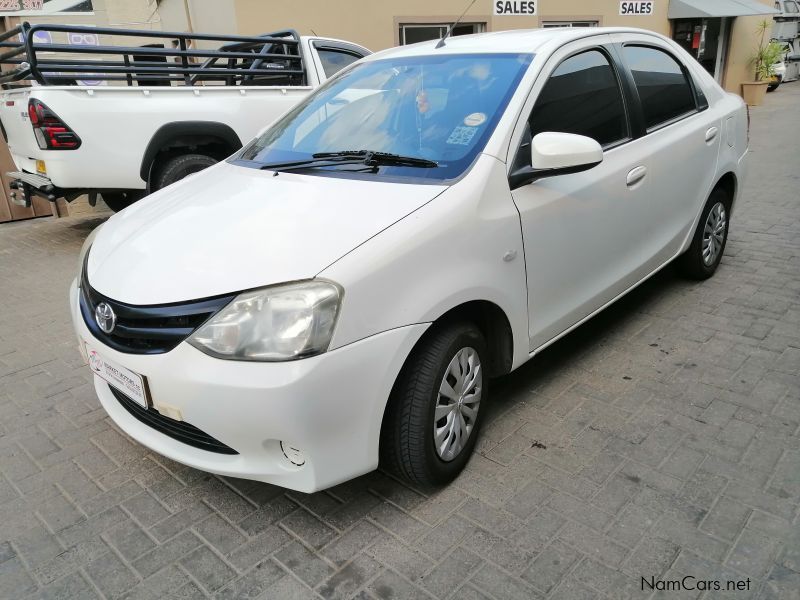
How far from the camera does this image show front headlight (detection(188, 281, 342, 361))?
6.93 feet

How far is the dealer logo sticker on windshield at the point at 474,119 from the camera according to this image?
2834mm

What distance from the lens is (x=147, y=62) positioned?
6473 millimetres

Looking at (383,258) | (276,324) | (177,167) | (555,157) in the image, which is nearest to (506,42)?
(555,157)

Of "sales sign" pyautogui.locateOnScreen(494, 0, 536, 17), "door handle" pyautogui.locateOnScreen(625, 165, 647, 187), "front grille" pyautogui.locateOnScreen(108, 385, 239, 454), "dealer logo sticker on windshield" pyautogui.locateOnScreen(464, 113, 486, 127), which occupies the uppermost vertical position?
"sales sign" pyautogui.locateOnScreen(494, 0, 536, 17)

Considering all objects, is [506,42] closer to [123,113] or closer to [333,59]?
[123,113]

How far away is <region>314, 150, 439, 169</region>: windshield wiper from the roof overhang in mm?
15291

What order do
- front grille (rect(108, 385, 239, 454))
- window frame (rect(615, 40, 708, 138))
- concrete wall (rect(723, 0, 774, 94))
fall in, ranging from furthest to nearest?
concrete wall (rect(723, 0, 774, 94)), window frame (rect(615, 40, 708, 138)), front grille (rect(108, 385, 239, 454))

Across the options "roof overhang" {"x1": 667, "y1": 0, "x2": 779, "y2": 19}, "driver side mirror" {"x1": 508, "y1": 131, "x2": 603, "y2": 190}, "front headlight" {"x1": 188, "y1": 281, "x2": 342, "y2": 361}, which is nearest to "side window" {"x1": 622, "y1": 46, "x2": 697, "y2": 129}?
A: "driver side mirror" {"x1": 508, "y1": 131, "x2": 603, "y2": 190}

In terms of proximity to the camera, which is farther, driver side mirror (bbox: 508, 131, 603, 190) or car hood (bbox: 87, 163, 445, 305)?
driver side mirror (bbox: 508, 131, 603, 190)

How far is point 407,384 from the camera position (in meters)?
2.41

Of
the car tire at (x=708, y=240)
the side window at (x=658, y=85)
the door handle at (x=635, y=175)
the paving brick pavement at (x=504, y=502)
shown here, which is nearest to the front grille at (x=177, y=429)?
the paving brick pavement at (x=504, y=502)

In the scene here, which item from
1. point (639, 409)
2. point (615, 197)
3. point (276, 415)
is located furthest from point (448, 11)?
point (276, 415)

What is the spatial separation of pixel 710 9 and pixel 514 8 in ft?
19.5

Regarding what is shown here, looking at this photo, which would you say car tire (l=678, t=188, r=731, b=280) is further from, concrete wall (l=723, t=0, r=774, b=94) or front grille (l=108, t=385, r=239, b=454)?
concrete wall (l=723, t=0, r=774, b=94)
